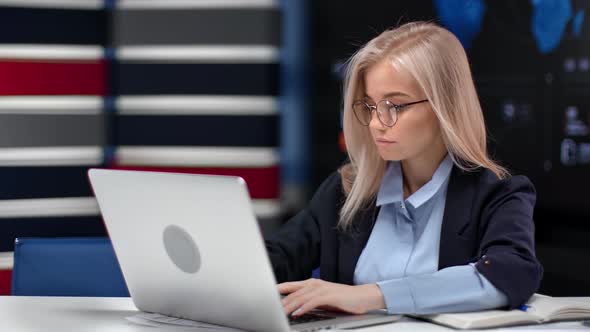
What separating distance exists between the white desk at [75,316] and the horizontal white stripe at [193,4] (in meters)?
2.75

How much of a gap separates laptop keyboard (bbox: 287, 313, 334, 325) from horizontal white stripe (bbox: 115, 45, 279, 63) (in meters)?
2.88

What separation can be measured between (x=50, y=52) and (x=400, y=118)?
117 inches

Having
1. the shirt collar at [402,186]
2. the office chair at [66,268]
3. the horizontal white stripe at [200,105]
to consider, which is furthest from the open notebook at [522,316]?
the horizontal white stripe at [200,105]

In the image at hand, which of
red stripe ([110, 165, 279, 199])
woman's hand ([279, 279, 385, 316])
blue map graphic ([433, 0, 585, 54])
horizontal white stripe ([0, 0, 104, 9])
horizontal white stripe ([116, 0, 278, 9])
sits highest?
horizontal white stripe ([0, 0, 104, 9])

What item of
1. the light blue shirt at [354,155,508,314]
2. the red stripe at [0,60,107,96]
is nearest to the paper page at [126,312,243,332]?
the light blue shirt at [354,155,508,314]

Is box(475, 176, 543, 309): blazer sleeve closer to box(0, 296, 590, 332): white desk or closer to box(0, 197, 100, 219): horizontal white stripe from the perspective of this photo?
box(0, 296, 590, 332): white desk

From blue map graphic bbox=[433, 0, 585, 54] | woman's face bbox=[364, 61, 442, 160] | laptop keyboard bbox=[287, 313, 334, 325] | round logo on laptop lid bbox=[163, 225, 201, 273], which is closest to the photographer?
round logo on laptop lid bbox=[163, 225, 201, 273]

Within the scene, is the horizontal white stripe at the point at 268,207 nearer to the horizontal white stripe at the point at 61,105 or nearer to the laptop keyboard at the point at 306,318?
the horizontal white stripe at the point at 61,105

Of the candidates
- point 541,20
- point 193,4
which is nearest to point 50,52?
point 193,4

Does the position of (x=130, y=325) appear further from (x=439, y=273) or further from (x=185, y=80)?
(x=185, y=80)

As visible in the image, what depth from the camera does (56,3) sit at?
4.23 metres

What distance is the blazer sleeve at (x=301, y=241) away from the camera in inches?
75.4

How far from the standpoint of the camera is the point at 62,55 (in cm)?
426

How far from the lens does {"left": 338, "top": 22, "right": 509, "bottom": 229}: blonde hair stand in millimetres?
1725
